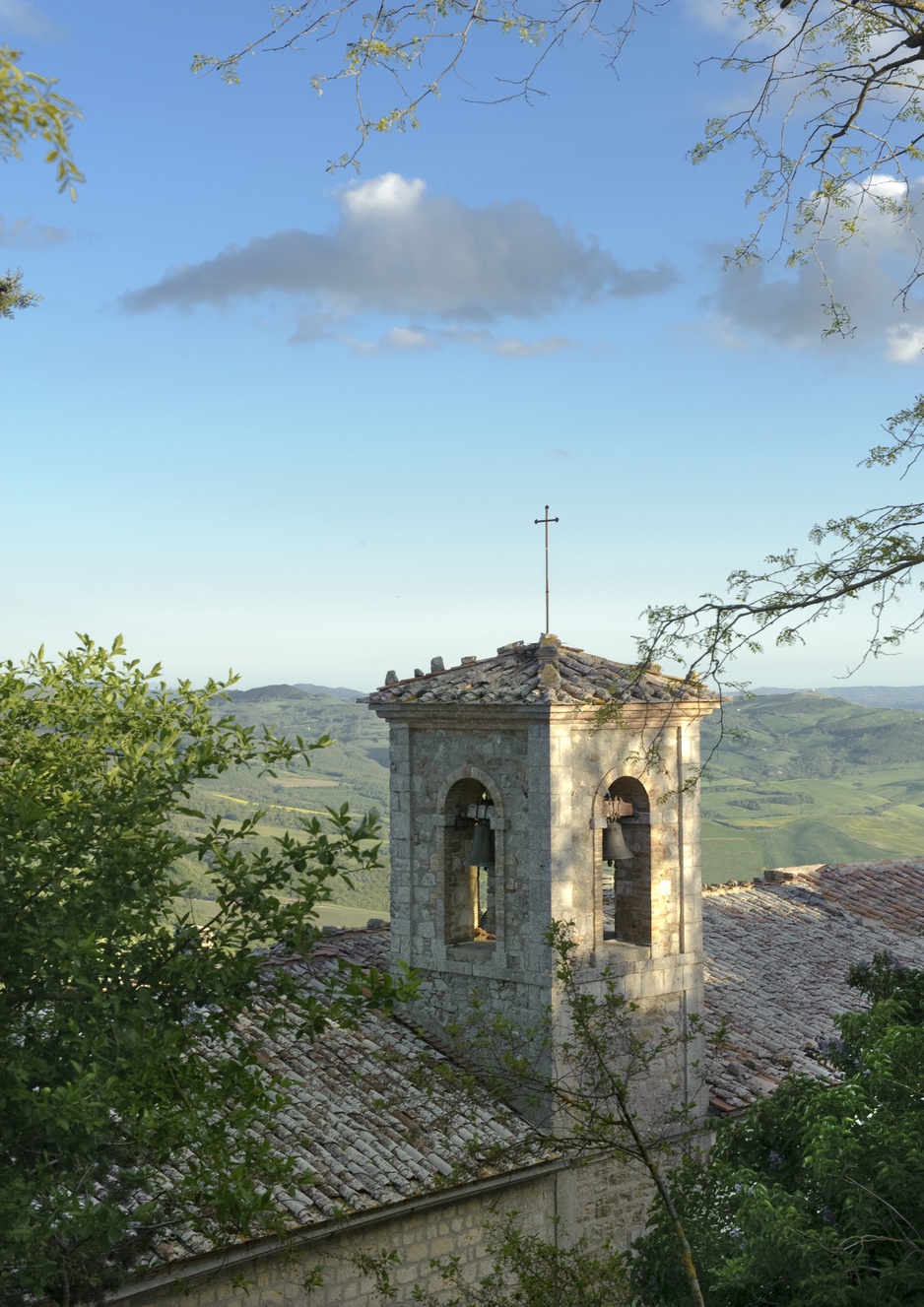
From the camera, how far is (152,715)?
10180mm

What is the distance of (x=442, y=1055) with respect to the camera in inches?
515

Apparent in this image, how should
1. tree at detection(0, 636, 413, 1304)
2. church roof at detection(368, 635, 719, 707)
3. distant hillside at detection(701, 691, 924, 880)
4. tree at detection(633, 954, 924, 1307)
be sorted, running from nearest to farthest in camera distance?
tree at detection(633, 954, 924, 1307) → tree at detection(0, 636, 413, 1304) → church roof at detection(368, 635, 719, 707) → distant hillside at detection(701, 691, 924, 880)

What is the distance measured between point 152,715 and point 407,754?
13.1 feet

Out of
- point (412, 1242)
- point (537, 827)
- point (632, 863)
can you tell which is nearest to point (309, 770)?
point (632, 863)

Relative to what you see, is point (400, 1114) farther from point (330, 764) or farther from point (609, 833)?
point (330, 764)

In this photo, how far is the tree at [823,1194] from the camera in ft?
23.4

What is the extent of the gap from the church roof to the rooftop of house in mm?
2989

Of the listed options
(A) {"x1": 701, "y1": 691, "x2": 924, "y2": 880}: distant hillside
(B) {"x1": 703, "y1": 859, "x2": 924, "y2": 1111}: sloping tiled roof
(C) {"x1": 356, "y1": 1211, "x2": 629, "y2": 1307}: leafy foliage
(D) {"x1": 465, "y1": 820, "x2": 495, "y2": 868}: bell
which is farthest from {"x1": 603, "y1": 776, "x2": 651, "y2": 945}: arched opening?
(A) {"x1": 701, "y1": 691, "x2": 924, "y2": 880}: distant hillside

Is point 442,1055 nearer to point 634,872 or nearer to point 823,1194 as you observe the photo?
point 634,872

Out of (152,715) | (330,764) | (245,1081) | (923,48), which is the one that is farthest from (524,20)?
(330,764)

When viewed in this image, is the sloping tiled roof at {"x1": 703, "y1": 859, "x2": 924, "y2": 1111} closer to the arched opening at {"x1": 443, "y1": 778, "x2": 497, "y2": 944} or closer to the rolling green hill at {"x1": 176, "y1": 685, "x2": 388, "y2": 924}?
the arched opening at {"x1": 443, "y1": 778, "x2": 497, "y2": 944}

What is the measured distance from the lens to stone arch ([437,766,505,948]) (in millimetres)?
13148

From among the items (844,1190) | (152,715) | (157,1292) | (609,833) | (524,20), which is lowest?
(157,1292)

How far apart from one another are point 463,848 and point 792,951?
7095 millimetres
